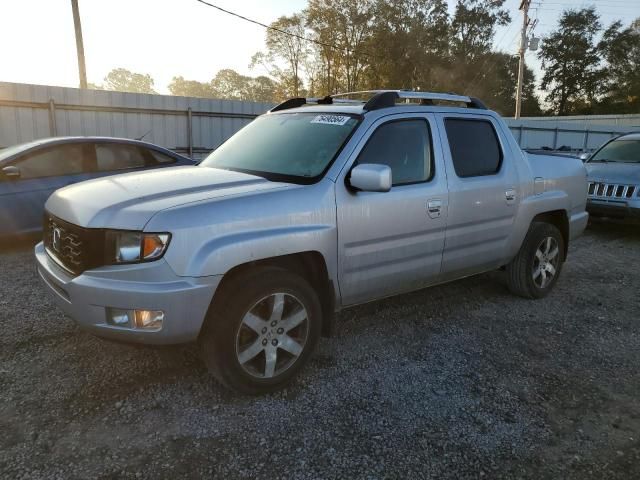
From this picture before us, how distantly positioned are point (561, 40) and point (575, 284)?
6386 cm

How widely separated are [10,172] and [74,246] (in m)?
3.98

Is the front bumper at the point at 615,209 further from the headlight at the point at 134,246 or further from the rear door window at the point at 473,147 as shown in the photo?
the headlight at the point at 134,246

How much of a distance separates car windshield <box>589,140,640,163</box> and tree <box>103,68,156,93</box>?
105 m

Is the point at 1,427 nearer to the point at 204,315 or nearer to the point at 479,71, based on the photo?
the point at 204,315

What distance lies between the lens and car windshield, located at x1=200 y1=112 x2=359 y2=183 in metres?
3.24

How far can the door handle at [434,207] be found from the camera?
3.58 meters

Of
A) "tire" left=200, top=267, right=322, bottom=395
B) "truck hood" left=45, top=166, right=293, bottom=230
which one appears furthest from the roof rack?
"tire" left=200, top=267, right=322, bottom=395

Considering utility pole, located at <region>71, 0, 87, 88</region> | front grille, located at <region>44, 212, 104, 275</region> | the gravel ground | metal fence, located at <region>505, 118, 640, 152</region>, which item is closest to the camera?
the gravel ground

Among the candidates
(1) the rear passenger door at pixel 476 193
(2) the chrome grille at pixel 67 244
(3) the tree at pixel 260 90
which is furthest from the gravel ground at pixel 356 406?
(3) the tree at pixel 260 90

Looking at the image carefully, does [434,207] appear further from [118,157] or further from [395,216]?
[118,157]

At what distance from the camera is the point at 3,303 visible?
4375mm

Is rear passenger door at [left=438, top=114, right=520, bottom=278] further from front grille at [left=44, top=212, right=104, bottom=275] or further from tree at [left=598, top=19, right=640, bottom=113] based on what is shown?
tree at [left=598, top=19, right=640, bottom=113]

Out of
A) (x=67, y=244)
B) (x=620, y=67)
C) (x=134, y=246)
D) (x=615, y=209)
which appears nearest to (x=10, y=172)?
(x=67, y=244)

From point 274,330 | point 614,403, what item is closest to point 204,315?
point 274,330
